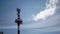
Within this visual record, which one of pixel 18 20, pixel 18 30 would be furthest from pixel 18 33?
pixel 18 20

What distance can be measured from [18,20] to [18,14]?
61cm

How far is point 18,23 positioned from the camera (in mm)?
17062

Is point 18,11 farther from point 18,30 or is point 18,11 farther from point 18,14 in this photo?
point 18,30

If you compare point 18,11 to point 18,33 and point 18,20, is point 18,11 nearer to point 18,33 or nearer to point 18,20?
point 18,20

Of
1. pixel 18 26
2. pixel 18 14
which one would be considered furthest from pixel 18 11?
pixel 18 26

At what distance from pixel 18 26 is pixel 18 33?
28.8 inches

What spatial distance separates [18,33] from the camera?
696 inches

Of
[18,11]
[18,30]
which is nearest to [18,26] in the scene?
[18,30]

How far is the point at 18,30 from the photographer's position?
697 inches

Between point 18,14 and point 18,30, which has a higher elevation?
point 18,14

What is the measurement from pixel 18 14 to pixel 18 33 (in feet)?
6.64

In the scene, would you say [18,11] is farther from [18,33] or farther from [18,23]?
[18,33]

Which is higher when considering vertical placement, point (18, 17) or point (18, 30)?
point (18, 17)

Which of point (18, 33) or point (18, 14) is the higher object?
point (18, 14)
